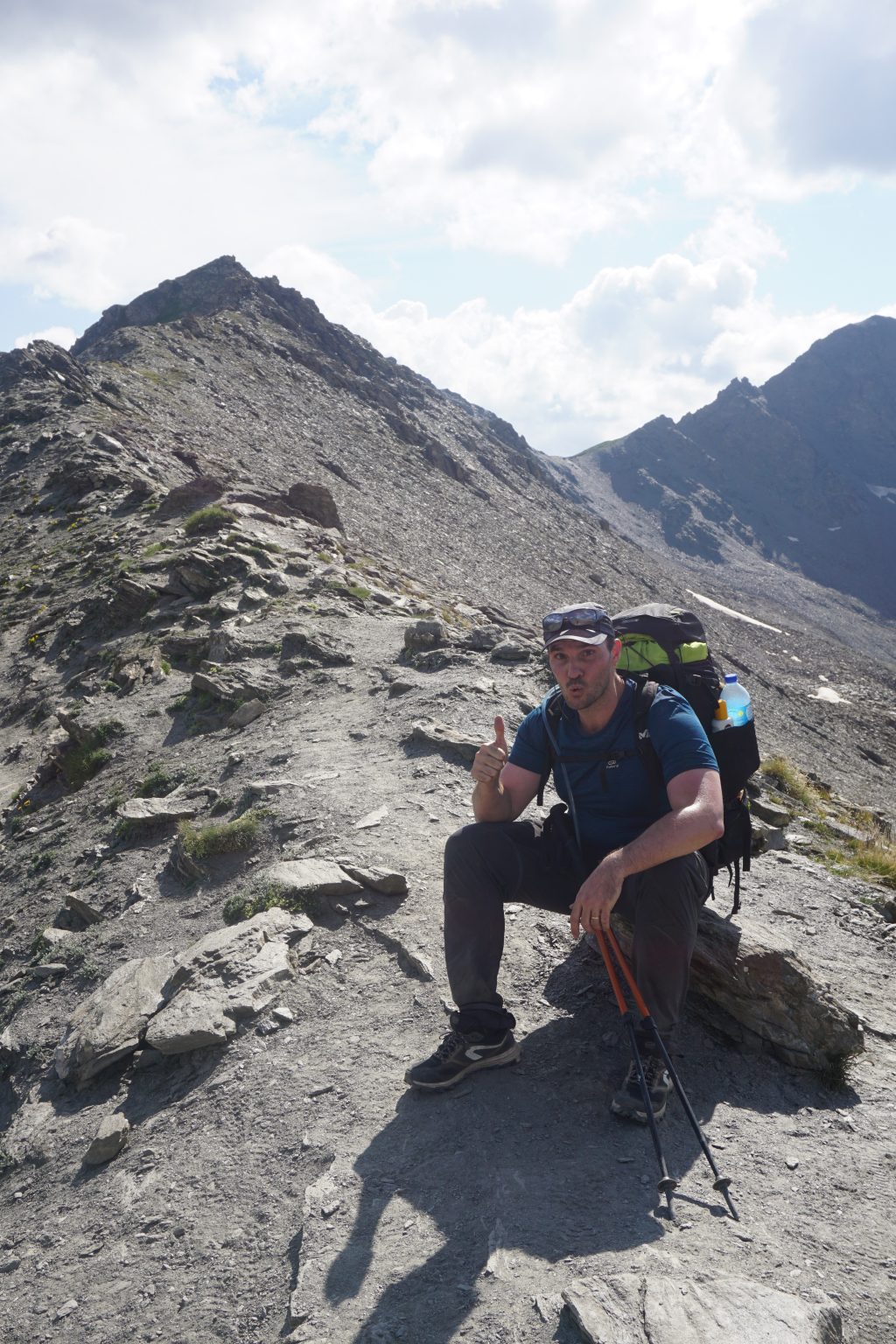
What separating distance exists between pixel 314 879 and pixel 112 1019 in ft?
5.76

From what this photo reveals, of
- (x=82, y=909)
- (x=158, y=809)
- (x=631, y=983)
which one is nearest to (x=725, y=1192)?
(x=631, y=983)

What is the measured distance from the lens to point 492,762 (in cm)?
493

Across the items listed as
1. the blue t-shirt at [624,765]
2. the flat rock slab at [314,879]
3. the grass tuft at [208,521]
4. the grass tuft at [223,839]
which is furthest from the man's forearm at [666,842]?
the grass tuft at [208,521]

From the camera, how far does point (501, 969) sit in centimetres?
593

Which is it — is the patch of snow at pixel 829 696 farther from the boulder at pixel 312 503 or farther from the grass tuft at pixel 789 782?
the grass tuft at pixel 789 782

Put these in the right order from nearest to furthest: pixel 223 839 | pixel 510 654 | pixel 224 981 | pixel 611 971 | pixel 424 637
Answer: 1. pixel 611 971
2. pixel 224 981
3. pixel 223 839
4. pixel 510 654
5. pixel 424 637

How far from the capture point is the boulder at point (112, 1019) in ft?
18.7

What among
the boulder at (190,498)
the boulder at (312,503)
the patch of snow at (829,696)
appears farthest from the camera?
the patch of snow at (829,696)

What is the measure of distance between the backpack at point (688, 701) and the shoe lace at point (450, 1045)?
1.39 meters

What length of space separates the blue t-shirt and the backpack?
46 mm

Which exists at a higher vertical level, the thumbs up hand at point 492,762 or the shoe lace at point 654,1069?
the thumbs up hand at point 492,762

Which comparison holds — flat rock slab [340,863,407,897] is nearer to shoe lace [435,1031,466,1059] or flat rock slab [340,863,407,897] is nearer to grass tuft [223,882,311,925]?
grass tuft [223,882,311,925]

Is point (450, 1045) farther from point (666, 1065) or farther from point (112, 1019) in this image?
point (112, 1019)

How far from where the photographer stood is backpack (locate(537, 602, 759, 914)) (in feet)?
16.2
